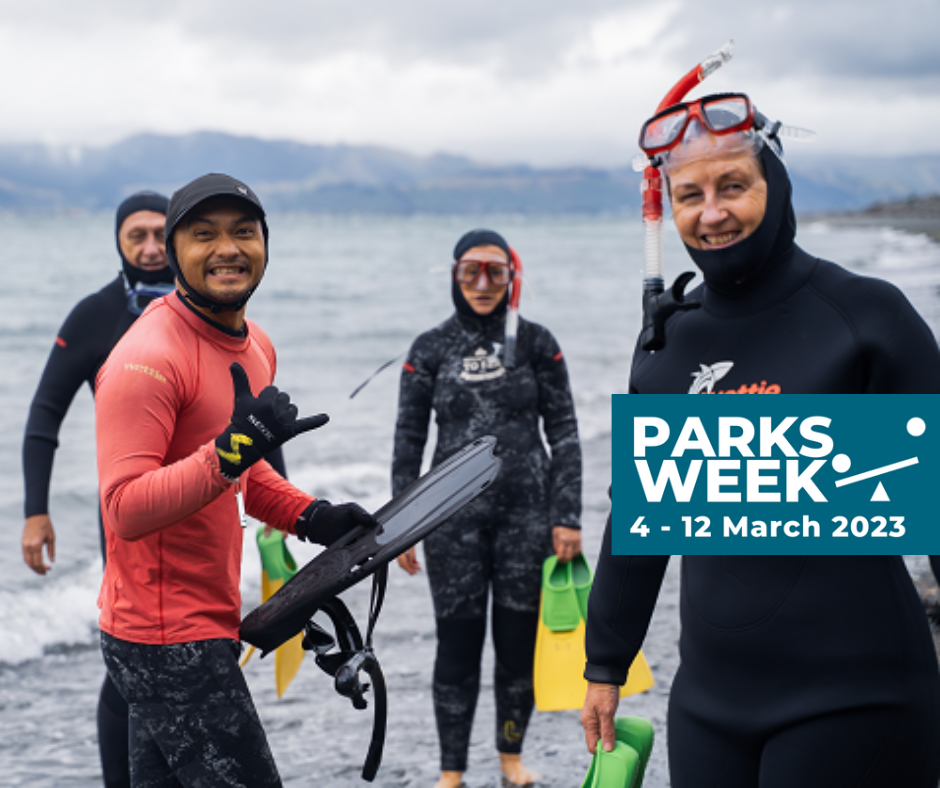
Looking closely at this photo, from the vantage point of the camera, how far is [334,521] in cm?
267

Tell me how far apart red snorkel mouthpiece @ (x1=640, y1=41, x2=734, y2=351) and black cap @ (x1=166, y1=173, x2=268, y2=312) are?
99 centimetres

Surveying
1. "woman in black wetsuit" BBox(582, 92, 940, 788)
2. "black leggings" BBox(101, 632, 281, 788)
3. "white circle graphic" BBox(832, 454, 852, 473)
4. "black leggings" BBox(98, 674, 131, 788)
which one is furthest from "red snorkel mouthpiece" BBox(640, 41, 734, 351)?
"black leggings" BBox(98, 674, 131, 788)

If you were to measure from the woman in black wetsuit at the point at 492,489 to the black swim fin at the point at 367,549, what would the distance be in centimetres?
124

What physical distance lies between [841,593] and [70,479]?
9642 millimetres

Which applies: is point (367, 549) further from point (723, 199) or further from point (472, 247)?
point (472, 247)

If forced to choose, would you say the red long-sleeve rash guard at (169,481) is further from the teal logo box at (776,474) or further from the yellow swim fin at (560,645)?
the yellow swim fin at (560,645)

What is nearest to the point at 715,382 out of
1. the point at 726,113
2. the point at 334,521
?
the point at 726,113

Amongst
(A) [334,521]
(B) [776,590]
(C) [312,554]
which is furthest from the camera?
(C) [312,554]

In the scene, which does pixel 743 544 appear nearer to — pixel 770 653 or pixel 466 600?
pixel 770 653

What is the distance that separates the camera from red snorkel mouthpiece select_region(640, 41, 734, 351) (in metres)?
2.24

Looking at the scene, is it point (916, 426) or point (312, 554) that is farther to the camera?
point (312, 554)

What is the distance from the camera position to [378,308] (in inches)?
1031

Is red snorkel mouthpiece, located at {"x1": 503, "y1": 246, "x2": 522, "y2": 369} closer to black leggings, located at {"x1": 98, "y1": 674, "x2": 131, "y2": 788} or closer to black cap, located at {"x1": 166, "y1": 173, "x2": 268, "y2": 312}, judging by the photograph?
black cap, located at {"x1": 166, "y1": 173, "x2": 268, "y2": 312}

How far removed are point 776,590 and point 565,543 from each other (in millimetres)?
1962
